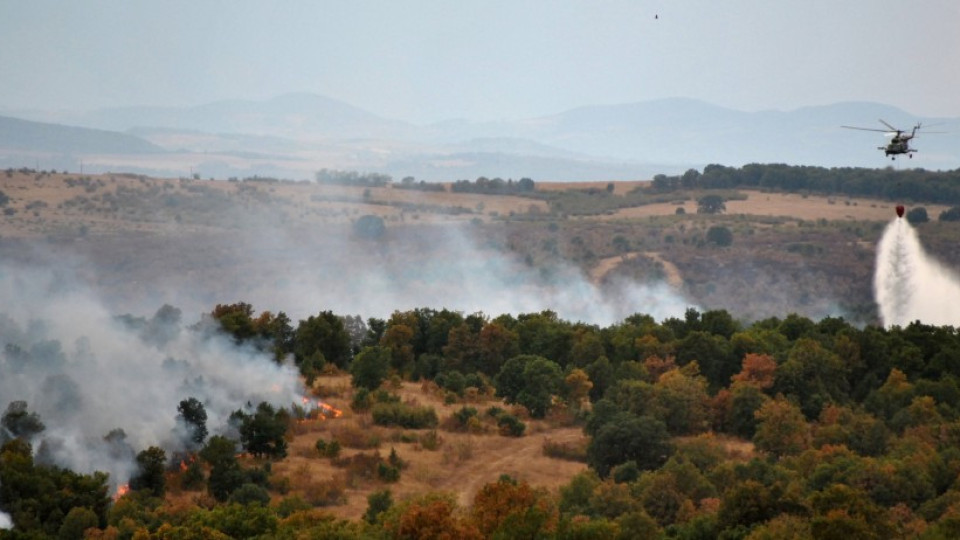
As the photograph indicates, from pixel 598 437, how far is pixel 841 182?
137467 mm

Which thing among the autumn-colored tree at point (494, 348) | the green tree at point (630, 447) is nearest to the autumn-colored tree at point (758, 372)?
the green tree at point (630, 447)

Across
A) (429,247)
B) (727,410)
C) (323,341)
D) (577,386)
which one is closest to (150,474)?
(577,386)

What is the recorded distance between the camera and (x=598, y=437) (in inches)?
2272

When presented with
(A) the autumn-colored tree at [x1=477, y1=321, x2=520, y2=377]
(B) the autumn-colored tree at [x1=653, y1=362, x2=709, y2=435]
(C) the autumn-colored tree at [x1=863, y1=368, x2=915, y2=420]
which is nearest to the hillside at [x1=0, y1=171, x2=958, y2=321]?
(A) the autumn-colored tree at [x1=477, y1=321, x2=520, y2=377]

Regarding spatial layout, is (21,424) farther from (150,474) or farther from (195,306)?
(195,306)

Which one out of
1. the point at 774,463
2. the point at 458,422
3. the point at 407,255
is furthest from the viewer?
the point at 407,255

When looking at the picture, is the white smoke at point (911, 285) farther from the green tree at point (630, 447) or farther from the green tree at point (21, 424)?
the green tree at point (21, 424)

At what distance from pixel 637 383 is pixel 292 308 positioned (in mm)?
78152

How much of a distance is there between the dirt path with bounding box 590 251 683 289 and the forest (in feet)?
196

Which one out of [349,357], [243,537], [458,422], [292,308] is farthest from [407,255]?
[243,537]

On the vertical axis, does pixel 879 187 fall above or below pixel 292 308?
above

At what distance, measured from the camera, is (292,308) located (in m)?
138

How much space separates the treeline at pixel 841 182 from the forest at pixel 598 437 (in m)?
97.8

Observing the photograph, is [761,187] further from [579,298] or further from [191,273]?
[191,273]
